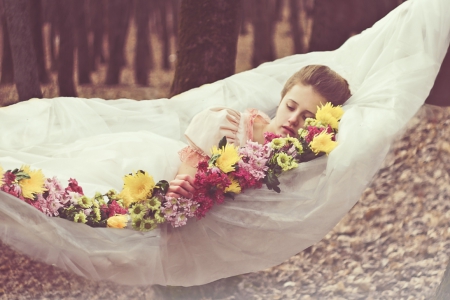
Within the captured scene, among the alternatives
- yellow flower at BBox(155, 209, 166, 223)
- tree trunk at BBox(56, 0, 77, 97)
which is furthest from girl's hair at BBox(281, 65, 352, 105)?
tree trunk at BBox(56, 0, 77, 97)

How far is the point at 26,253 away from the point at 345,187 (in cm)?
98

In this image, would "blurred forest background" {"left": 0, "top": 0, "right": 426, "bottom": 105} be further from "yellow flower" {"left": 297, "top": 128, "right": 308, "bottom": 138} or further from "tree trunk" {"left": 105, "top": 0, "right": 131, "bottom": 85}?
"yellow flower" {"left": 297, "top": 128, "right": 308, "bottom": 138}

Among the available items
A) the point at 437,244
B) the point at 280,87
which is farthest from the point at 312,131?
the point at 437,244

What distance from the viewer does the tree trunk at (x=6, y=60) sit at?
6.64ft

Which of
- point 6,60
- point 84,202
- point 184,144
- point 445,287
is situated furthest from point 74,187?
point 445,287

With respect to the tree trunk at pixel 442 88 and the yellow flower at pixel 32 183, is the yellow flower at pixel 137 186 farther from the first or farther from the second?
the tree trunk at pixel 442 88

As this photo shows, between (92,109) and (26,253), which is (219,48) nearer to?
(92,109)

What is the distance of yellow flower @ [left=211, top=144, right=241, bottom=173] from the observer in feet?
5.91

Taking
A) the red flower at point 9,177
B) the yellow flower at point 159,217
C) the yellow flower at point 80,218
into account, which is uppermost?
the red flower at point 9,177

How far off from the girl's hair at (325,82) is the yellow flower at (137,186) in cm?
59

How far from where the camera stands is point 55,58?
2039 millimetres

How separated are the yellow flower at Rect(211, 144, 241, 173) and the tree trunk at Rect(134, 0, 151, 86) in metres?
0.45

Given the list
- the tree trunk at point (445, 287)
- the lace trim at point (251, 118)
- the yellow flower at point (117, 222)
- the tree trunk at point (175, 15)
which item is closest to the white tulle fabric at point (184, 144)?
the yellow flower at point (117, 222)

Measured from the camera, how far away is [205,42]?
2199 millimetres
